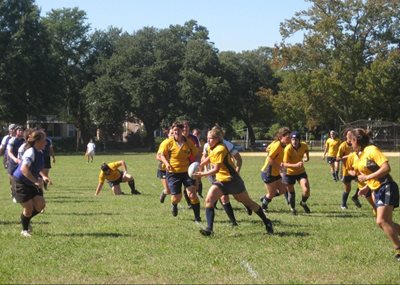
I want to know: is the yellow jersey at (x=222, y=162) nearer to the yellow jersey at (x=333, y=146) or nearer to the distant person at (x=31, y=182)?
the distant person at (x=31, y=182)

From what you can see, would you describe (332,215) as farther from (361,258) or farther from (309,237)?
(361,258)

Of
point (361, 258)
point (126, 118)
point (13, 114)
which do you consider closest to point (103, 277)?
point (361, 258)

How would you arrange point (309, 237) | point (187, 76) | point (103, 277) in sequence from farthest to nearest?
1. point (187, 76)
2. point (309, 237)
3. point (103, 277)

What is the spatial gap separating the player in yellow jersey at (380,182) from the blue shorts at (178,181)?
450cm

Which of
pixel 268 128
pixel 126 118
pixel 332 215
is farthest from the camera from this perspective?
pixel 268 128

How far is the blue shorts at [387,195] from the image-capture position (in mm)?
7688

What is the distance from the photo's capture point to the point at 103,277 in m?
7.02

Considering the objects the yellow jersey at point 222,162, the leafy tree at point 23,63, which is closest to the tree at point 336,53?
the leafy tree at point 23,63

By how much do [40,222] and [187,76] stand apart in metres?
54.3

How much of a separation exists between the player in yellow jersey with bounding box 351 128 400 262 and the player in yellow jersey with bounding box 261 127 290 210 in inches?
172

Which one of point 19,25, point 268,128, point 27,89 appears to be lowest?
point 268,128

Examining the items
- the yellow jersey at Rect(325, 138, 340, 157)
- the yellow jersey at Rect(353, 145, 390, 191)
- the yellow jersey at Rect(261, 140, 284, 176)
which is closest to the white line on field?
the yellow jersey at Rect(353, 145, 390, 191)

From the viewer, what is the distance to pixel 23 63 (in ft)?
192

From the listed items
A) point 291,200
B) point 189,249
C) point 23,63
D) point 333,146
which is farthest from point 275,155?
point 23,63
